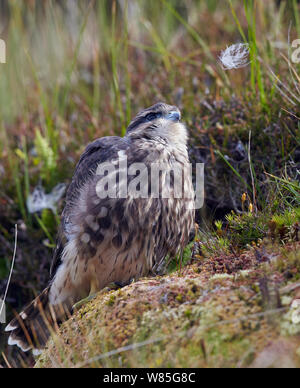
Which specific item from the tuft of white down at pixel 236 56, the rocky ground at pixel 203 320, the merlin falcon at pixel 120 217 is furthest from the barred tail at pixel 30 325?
the tuft of white down at pixel 236 56

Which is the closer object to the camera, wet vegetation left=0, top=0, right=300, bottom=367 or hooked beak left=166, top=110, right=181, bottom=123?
wet vegetation left=0, top=0, right=300, bottom=367

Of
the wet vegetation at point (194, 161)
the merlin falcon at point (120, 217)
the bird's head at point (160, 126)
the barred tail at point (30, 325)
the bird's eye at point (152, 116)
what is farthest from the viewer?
the bird's eye at point (152, 116)

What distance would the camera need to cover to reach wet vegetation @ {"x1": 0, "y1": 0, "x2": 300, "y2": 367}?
85.3 inches

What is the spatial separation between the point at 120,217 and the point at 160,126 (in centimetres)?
91

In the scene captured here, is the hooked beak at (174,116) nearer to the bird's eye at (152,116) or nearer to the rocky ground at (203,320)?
the bird's eye at (152,116)

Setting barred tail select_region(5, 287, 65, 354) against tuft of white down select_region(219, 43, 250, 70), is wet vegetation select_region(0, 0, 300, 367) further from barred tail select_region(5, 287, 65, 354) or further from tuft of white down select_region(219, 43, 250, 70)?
barred tail select_region(5, 287, 65, 354)

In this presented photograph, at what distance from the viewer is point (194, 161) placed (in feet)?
14.1

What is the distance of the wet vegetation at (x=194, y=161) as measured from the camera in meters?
2.17

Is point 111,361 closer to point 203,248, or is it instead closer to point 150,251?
point 203,248

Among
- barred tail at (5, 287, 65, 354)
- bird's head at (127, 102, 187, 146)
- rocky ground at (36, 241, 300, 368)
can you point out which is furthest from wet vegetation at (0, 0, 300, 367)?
bird's head at (127, 102, 187, 146)

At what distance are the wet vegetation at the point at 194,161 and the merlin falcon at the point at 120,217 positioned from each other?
0.25 meters

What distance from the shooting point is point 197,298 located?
94.5 inches

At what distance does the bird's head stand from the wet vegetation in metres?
0.42

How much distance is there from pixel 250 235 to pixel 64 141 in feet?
10.1
